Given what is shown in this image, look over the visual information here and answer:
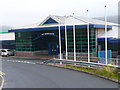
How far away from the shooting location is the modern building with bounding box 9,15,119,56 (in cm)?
3186

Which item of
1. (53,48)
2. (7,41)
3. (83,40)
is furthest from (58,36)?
(7,41)

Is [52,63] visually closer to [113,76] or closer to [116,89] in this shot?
[113,76]

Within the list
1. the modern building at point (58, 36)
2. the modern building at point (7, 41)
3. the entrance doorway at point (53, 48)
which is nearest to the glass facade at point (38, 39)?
the modern building at point (58, 36)

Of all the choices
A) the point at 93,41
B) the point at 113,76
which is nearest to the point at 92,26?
the point at 93,41

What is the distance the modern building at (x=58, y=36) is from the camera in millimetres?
31859

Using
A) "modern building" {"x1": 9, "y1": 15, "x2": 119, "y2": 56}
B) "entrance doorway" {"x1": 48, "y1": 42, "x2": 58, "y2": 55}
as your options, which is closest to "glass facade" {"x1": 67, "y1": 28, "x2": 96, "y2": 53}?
"modern building" {"x1": 9, "y1": 15, "x2": 119, "y2": 56}

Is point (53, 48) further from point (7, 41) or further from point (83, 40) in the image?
point (7, 41)

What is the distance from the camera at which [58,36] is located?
119 ft

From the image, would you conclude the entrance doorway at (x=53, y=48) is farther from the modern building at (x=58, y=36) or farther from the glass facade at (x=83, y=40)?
the glass facade at (x=83, y=40)

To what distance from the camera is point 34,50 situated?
38.5 meters

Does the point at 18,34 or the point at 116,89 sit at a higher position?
the point at 18,34

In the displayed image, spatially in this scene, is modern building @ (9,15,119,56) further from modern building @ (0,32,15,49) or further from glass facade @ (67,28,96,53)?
modern building @ (0,32,15,49)

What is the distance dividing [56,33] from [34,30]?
3922 millimetres

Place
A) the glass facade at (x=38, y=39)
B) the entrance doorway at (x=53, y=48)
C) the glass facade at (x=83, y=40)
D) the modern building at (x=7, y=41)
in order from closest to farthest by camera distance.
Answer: the glass facade at (x=83, y=40), the glass facade at (x=38, y=39), the entrance doorway at (x=53, y=48), the modern building at (x=7, y=41)
